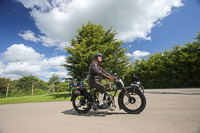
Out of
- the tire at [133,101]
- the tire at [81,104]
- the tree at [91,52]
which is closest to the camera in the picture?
the tire at [133,101]

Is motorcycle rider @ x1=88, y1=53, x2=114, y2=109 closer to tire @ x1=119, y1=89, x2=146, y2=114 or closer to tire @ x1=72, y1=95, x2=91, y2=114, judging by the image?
tire @ x1=72, y1=95, x2=91, y2=114

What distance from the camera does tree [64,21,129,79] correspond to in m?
9.94

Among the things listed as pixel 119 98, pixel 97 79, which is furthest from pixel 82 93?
pixel 119 98

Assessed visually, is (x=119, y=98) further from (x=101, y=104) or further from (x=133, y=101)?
(x=101, y=104)

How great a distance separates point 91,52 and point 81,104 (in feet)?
22.0

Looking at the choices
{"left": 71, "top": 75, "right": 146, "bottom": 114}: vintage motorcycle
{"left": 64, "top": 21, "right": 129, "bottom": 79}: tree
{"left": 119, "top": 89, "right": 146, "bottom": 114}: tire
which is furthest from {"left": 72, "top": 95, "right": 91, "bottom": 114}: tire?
{"left": 64, "top": 21, "right": 129, "bottom": 79}: tree

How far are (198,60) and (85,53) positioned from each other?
50.6 feet

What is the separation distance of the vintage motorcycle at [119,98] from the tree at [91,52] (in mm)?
6339

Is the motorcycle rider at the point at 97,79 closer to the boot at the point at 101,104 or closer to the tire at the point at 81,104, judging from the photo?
the boot at the point at 101,104

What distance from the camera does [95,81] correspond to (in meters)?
3.36

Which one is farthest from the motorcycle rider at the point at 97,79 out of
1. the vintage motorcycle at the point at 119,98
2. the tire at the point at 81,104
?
the tire at the point at 81,104

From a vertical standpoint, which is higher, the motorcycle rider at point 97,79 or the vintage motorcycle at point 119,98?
the motorcycle rider at point 97,79

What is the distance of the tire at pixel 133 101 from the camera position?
322cm

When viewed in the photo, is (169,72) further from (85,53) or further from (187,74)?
(85,53)
